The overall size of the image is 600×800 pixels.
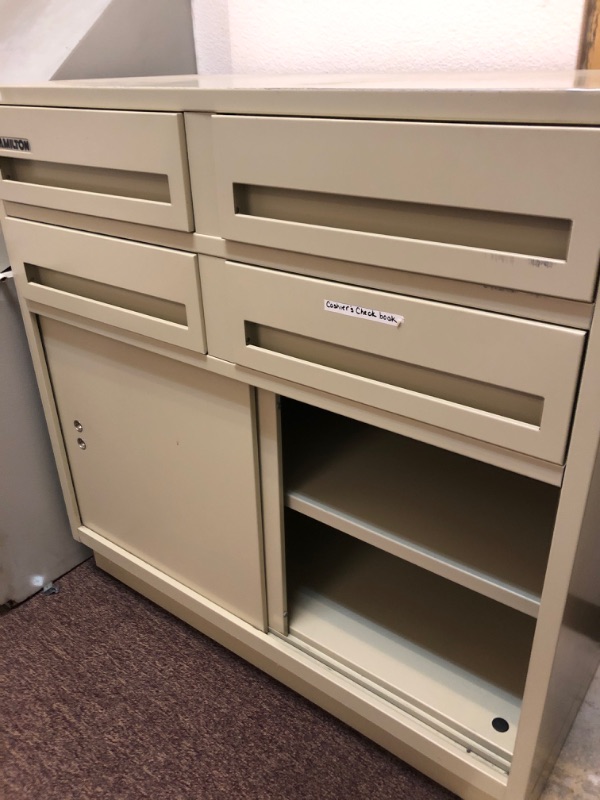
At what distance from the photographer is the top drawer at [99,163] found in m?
0.77

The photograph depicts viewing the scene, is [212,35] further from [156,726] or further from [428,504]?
[156,726]

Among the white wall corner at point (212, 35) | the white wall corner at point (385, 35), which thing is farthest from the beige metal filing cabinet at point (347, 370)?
the white wall corner at point (212, 35)

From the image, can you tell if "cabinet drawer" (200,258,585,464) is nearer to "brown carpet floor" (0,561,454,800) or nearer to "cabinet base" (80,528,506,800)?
"cabinet base" (80,528,506,800)

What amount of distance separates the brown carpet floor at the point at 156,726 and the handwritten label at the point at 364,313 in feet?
2.34

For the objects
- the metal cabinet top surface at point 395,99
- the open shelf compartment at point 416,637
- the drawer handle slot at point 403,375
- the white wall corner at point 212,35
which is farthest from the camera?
the white wall corner at point 212,35

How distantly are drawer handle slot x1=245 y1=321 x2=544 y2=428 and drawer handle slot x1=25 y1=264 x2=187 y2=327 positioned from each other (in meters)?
0.15

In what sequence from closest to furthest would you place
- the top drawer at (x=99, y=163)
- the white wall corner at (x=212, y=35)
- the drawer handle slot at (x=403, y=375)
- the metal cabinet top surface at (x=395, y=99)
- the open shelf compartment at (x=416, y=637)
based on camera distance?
the metal cabinet top surface at (x=395, y=99) < the drawer handle slot at (x=403, y=375) < the top drawer at (x=99, y=163) < the open shelf compartment at (x=416, y=637) < the white wall corner at (x=212, y=35)

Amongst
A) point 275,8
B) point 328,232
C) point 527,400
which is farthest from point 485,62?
point 527,400

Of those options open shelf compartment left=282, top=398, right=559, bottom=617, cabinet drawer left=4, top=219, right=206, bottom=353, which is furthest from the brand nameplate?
open shelf compartment left=282, top=398, right=559, bottom=617

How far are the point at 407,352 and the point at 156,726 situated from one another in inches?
30.7

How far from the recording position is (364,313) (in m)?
0.68

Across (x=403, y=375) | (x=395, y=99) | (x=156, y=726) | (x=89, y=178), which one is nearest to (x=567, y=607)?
(x=403, y=375)

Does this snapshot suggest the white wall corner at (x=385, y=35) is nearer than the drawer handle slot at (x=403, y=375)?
No

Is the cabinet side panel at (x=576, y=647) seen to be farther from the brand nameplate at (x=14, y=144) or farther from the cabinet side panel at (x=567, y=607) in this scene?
the brand nameplate at (x=14, y=144)
